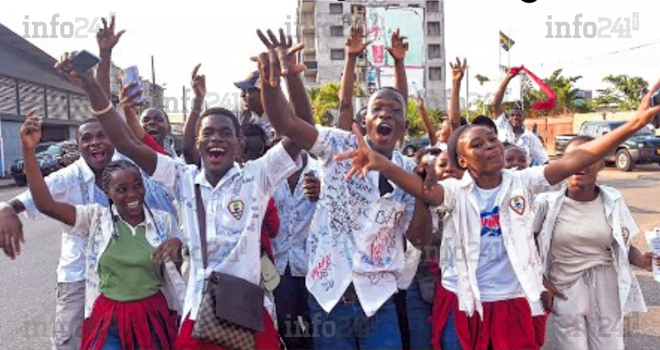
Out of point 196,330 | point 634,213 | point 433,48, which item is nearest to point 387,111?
point 196,330

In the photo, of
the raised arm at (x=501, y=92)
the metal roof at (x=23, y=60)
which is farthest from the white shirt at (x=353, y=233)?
the metal roof at (x=23, y=60)

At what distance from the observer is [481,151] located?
310cm

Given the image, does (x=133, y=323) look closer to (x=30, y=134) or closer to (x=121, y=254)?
(x=121, y=254)

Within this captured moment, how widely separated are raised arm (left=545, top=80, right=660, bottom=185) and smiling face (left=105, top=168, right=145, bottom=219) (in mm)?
2097

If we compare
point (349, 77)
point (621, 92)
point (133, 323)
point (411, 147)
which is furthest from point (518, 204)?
point (621, 92)

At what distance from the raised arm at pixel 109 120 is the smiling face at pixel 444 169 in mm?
1638

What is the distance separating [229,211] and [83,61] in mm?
982

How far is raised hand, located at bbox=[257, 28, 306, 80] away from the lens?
2.76 meters

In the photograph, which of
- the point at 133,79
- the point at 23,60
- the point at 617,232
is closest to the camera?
the point at 617,232

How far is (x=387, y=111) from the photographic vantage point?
3.15 metres

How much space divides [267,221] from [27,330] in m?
3.24

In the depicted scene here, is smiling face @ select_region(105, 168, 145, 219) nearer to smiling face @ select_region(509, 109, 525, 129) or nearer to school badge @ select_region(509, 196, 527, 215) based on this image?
school badge @ select_region(509, 196, 527, 215)

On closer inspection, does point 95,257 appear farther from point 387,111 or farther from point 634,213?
point 634,213

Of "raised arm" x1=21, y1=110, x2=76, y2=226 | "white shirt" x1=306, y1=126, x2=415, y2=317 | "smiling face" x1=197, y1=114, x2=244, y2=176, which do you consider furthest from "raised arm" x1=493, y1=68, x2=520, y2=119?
"raised arm" x1=21, y1=110, x2=76, y2=226
